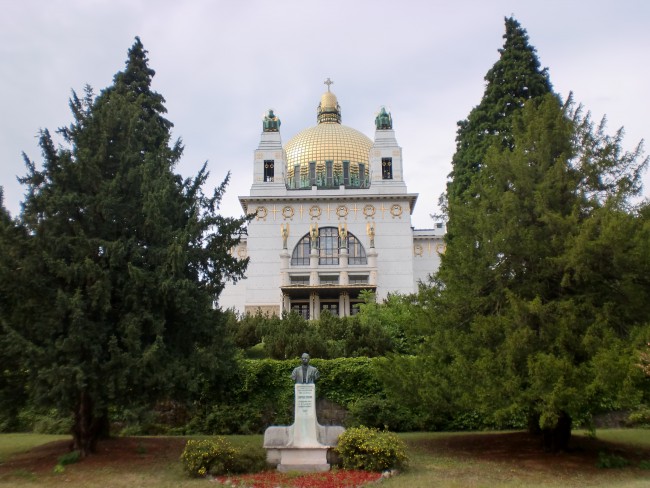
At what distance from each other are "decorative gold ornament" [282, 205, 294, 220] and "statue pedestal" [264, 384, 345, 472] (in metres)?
39.0

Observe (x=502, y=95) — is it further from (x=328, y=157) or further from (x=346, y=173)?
(x=328, y=157)

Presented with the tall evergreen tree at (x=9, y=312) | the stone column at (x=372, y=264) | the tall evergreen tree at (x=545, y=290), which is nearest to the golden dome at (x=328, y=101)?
the stone column at (x=372, y=264)

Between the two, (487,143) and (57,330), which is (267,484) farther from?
(487,143)

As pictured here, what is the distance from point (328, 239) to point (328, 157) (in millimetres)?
11328

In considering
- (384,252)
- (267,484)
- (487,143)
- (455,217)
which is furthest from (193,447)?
(384,252)

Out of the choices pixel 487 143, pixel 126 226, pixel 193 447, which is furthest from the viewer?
pixel 487 143

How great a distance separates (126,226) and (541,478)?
10.7m

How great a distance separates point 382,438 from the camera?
40.6 ft

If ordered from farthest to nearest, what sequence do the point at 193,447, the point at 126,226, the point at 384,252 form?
1. the point at 384,252
2. the point at 126,226
3. the point at 193,447

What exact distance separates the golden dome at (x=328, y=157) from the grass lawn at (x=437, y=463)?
43.2 m

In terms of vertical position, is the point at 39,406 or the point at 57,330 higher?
the point at 57,330

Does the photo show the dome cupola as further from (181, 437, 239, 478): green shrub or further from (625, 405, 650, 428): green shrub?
(181, 437, 239, 478): green shrub

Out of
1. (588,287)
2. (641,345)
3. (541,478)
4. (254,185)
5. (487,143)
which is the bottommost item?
(541,478)

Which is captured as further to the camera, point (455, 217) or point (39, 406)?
point (455, 217)
